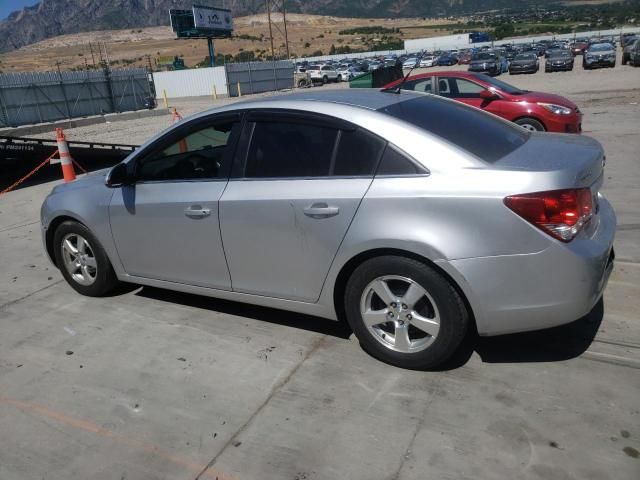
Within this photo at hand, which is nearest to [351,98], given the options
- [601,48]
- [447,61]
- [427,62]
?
[601,48]

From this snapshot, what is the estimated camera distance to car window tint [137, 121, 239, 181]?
3908 mm

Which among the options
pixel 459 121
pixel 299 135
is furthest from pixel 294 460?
pixel 459 121

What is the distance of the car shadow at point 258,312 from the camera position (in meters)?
4.02

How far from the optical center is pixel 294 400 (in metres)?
3.21

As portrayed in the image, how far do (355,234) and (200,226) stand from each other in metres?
1.21

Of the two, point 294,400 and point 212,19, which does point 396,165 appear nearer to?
point 294,400

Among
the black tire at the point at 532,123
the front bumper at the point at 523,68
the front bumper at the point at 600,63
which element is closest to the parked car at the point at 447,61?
the front bumper at the point at 523,68

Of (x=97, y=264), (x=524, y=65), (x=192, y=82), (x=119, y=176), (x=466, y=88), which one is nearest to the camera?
(x=119, y=176)

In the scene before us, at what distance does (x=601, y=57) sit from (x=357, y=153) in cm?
3601

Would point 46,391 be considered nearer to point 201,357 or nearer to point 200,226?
point 201,357

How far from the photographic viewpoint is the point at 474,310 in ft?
10.00

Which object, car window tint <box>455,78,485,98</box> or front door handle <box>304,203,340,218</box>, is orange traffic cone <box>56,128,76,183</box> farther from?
car window tint <box>455,78,485,98</box>

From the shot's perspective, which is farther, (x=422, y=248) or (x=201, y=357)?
(x=201, y=357)

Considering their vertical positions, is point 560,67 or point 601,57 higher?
point 601,57
